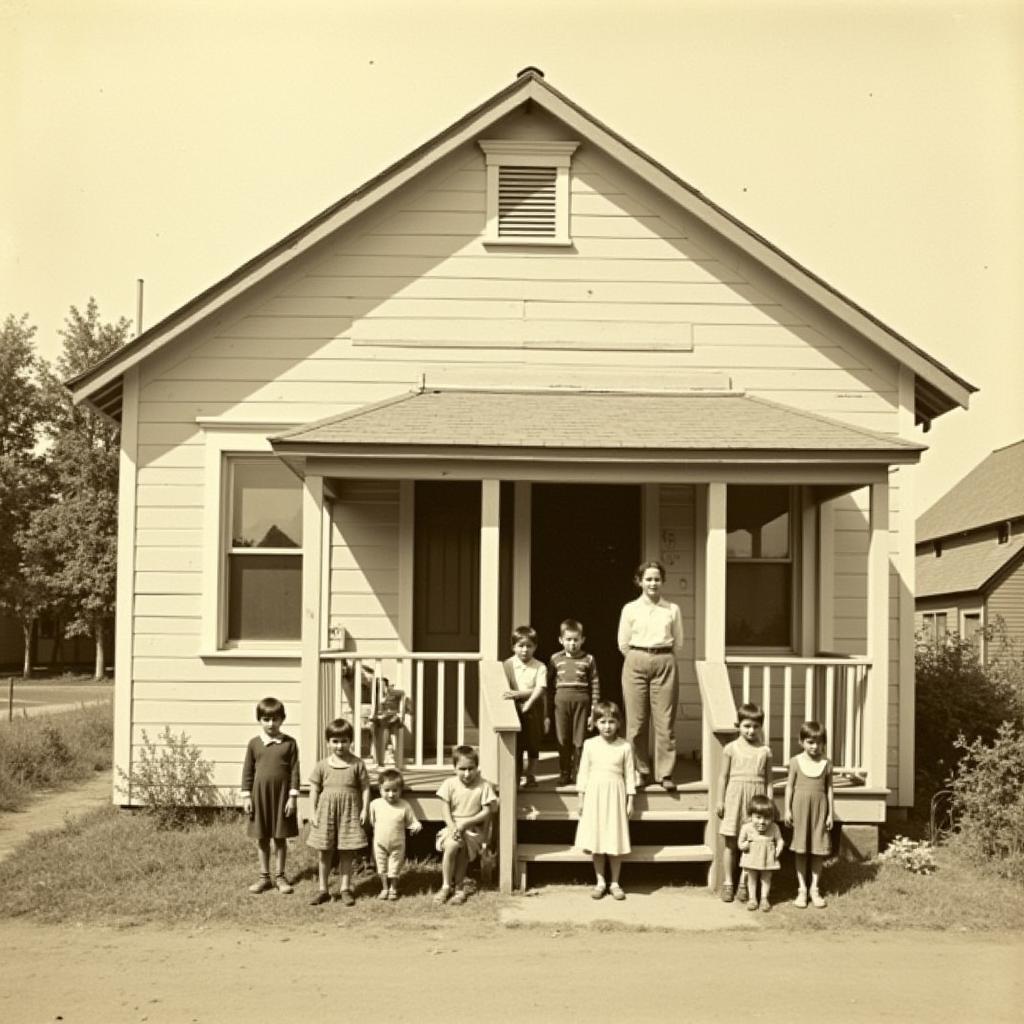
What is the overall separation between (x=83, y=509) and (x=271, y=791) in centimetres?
3306

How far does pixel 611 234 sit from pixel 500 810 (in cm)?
575

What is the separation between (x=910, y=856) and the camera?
29.0 ft

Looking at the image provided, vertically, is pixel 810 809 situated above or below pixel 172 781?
above

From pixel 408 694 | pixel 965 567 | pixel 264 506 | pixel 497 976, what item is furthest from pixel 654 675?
pixel 965 567

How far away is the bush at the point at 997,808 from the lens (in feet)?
29.1

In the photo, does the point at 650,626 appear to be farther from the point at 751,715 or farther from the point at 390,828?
the point at 390,828

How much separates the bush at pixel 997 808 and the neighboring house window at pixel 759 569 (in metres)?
2.02

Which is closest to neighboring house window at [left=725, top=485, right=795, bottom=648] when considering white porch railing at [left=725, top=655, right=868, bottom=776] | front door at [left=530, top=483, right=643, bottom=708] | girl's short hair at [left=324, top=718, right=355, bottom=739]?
white porch railing at [left=725, top=655, right=868, bottom=776]

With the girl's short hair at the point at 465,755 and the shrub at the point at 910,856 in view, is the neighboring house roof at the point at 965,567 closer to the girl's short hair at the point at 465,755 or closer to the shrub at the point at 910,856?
the shrub at the point at 910,856

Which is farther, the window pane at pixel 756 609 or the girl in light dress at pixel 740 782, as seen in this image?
the window pane at pixel 756 609

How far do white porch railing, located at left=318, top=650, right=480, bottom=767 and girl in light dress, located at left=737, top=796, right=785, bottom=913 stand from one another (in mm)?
2191

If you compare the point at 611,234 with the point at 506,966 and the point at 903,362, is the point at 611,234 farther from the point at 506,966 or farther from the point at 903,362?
the point at 506,966

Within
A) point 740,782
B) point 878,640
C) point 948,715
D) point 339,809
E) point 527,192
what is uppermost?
point 527,192

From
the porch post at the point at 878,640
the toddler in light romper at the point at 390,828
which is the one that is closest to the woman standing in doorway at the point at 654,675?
the porch post at the point at 878,640
